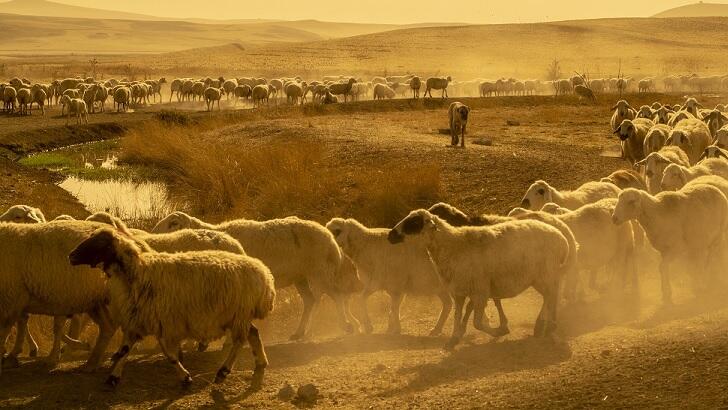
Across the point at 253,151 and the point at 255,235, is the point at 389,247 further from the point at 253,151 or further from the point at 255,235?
the point at 253,151

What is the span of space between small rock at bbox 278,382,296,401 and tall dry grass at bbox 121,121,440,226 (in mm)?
9756

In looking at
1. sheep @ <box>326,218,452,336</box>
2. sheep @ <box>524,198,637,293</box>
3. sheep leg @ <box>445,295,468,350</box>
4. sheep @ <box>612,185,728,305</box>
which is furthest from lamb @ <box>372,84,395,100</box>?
sheep leg @ <box>445,295,468,350</box>

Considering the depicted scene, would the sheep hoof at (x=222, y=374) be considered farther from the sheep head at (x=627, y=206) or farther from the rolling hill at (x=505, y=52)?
the rolling hill at (x=505, y=52)

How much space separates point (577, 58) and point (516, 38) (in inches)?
656

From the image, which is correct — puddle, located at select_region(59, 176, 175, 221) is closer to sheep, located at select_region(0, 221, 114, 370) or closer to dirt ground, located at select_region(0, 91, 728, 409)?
dirt ground, located at select_region(0, 91, 728, 409)

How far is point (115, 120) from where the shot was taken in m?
40.2

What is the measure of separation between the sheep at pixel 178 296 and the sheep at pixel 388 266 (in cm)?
279

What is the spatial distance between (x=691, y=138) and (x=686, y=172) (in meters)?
5.42

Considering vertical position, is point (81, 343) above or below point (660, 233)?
below

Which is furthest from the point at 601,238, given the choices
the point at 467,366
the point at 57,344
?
the point at 57,344

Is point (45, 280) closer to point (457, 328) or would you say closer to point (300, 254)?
point (300, 254)

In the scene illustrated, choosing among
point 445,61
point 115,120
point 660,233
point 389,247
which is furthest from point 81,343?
point 445,61

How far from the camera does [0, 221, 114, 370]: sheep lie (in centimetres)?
948

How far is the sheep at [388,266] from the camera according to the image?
11742 mm
